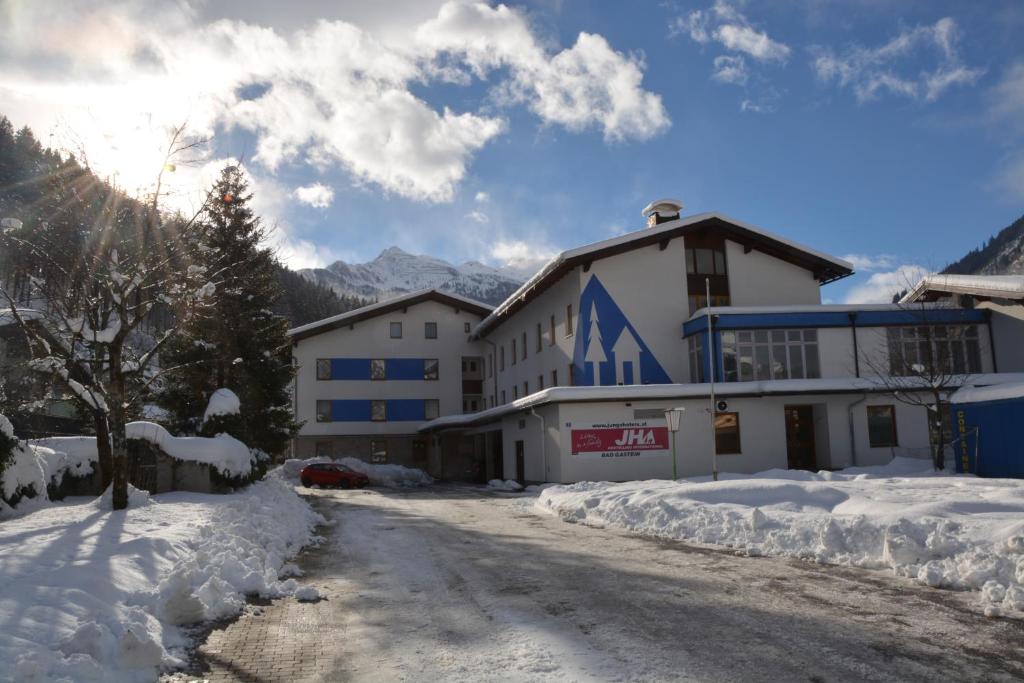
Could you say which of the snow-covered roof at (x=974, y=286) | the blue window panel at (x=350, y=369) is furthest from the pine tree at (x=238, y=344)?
the snow-covered roof at (x=974, y=286)

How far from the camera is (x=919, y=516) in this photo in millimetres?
10727

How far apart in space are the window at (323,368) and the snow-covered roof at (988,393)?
3725cm

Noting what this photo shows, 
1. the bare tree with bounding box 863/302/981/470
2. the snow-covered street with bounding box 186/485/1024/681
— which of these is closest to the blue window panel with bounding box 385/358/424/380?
the bare tree with bounding box 863/302/981/470

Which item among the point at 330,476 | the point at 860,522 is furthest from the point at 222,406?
the point at 330,476

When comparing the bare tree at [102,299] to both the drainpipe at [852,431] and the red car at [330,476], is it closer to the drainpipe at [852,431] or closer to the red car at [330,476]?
the red car at [330,476]

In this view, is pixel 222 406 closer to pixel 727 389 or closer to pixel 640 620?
pixel 640 620

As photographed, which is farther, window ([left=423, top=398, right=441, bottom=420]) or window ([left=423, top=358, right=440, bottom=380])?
window ([left=423, top=358, right=440, bottom=380])

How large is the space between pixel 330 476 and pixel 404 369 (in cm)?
1366

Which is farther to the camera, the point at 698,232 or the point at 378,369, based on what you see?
the point at 378,369

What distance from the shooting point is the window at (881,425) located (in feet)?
92.8

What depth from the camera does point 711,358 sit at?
26.1m

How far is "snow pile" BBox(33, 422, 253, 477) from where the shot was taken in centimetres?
1518

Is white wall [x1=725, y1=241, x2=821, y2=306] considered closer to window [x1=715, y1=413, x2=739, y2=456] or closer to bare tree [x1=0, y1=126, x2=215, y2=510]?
window [x1=715, y1=413, x2=739, y2=456]

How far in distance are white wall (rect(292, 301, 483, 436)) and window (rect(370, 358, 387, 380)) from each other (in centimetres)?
31
